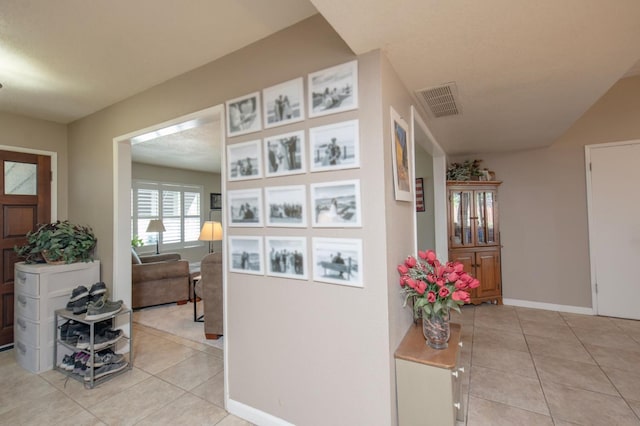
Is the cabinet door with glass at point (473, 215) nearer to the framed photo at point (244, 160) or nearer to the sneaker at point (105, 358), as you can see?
the framed photo at point (244, 160)

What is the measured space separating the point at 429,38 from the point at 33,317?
12.2 feet

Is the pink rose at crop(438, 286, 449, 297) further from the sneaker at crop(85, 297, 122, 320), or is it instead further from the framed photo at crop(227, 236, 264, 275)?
Answer: the sneaker at crop(85, 297, 122, 320)

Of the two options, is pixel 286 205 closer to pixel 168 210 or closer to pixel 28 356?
pixel 28 356

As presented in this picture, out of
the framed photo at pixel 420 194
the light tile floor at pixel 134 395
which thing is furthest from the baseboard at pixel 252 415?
the framed photo at pixel 420 194

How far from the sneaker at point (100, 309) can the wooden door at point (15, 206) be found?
1431 millimetres

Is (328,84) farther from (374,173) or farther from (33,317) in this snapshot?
(33,317)

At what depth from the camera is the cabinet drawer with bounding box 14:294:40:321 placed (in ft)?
8.10

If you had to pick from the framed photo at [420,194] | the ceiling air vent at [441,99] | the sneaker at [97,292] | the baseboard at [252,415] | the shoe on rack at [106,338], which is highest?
the ceiling air vent at [441,99]

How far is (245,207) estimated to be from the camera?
187 centimetres

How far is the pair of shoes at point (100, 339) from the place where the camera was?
228 centimetres

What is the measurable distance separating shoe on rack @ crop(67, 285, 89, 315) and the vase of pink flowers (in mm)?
2691

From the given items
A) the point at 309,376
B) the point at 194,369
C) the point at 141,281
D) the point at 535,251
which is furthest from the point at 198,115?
the point at 535,251

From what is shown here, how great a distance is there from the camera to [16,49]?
1899 millimetres

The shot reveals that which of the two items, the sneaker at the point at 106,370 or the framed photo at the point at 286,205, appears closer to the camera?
the framed photo at the point at 286,205
